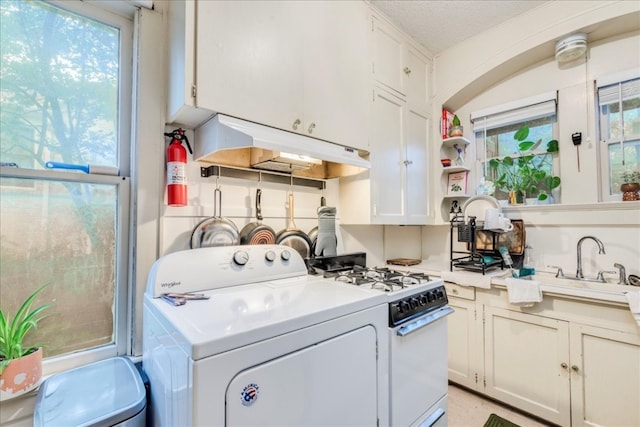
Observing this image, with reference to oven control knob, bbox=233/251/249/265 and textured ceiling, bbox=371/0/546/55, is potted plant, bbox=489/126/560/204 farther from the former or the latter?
oven control knob, bbox=233/251/249/265

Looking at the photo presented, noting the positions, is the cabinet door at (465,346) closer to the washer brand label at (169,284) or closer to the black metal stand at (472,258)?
the black metal stand at (472,258)

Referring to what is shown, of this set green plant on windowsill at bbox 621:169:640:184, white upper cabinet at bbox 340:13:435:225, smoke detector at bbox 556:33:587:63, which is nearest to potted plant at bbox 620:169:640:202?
green plant on windowsill at bbox 621:169:640:184

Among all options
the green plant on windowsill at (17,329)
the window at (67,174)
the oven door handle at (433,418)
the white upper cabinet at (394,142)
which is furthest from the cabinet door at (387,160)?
the green plant on windowsill at (17,329)

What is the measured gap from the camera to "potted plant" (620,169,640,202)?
6.44 ft

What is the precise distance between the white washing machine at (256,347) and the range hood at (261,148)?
51 cm

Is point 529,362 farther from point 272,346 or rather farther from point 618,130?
point 272,346

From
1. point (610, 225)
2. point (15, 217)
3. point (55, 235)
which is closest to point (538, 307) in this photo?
point (610, 225)

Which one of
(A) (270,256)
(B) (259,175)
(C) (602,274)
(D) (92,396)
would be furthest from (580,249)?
(D) (92,396)

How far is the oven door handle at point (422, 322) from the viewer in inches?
49.9

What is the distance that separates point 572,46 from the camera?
2146 millimetres

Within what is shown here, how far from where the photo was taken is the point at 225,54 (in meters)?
1.27

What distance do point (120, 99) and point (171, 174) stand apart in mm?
474

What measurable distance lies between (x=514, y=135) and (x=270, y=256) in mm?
2492

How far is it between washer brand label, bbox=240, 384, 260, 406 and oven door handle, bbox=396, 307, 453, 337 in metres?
0.68
